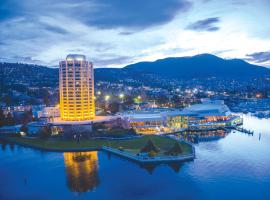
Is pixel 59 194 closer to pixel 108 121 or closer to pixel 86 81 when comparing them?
pixel 108 121

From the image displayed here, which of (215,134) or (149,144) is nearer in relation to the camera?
(149,144)

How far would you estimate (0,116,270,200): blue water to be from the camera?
25969 millimetres

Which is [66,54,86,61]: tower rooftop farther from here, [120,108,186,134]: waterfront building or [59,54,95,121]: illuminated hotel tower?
[120,108,186,134]: waterfront building

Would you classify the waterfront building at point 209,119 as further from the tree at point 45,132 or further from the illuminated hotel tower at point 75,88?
the tree at point 45,132

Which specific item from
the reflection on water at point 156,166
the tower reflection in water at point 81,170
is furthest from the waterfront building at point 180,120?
the reflection on water at point 156,166

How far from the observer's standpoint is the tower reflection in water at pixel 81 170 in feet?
90.5

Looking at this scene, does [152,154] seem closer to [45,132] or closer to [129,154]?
[129,154]

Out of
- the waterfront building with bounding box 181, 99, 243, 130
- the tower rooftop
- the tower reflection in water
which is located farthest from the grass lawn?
the tower rooftop

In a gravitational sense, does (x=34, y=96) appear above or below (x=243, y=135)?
above

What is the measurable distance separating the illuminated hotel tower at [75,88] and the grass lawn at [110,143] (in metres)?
11.6

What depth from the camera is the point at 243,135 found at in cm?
5072

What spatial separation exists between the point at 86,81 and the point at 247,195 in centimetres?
3682

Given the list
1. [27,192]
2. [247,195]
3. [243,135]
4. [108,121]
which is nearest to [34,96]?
[108,121]

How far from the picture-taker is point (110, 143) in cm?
4125
